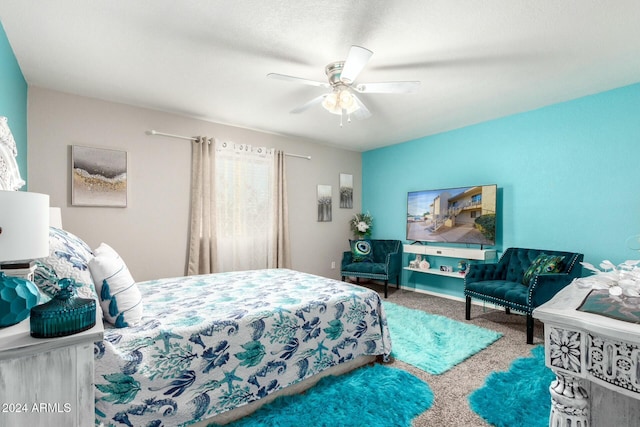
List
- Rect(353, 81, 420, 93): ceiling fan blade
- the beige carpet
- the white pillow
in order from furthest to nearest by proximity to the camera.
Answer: Rect(353, 81, 420, 93): ceiling fan blade < the beige carpet < the white pillow

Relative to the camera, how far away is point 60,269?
1.41 metres

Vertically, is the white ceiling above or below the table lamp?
above

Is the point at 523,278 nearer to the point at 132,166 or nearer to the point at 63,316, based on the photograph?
the point at 63,316

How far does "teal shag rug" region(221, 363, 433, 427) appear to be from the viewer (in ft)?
5.73

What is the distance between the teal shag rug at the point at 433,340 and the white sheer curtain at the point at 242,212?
6.63 ft

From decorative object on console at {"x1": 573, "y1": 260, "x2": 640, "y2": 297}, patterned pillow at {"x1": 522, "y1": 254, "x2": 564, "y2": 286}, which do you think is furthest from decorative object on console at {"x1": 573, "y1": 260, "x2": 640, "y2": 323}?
patterned pillow at {"x1": 522, "y1": 254, "x2": 564, "y2": 286}

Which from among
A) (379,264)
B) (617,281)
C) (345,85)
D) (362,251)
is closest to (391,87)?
(345,85)

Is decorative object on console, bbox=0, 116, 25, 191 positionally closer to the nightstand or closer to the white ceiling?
the white ceiling

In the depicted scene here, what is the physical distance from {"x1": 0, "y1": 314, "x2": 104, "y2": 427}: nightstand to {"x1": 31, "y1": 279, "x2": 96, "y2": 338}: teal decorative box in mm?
21

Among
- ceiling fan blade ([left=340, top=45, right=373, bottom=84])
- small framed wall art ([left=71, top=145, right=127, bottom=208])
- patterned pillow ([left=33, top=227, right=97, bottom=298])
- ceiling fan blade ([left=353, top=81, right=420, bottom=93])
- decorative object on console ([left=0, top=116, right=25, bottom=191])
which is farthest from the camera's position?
small framed wall art ([left=71, top=145, right=127, bottom=208])

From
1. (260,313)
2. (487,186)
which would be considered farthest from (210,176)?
(487,186)

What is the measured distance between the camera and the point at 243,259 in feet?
14.2

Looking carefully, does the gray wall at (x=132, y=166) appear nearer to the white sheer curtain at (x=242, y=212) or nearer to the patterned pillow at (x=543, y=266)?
the white sheer curtain at (x=242, y=212)

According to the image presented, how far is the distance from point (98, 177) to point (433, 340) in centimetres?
392
